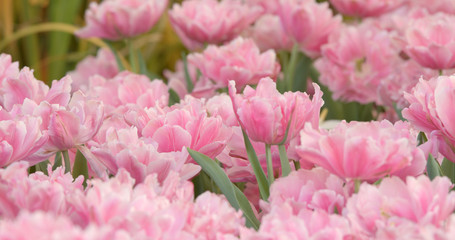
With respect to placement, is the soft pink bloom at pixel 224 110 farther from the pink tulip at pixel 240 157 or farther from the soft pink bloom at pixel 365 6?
the soft pink bloom at pixel 365 6

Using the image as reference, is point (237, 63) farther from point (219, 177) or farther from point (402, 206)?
point (402, 206)

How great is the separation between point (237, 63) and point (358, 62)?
30 centimetres

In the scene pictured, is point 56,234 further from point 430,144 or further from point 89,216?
point 430,144

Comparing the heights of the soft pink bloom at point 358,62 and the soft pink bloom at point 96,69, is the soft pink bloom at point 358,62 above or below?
below

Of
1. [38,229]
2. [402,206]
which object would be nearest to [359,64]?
[402,206]

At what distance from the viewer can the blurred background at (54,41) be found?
1.80 m

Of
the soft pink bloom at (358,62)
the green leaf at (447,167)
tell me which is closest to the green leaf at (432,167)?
the green leaf at (447,167)

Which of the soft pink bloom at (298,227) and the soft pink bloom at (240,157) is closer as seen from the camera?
the soft pink bloom at (298,227)

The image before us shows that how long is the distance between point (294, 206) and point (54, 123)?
8.1 inches

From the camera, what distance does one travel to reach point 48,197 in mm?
384

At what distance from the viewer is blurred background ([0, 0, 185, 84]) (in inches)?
70.9

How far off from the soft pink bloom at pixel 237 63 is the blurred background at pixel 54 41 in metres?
0.82

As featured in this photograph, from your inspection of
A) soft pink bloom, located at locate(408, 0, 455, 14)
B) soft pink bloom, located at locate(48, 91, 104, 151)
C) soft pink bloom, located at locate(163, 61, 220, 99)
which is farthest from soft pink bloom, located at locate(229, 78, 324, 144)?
soft pink bloom, located at locate(408, 0, 455, 14)

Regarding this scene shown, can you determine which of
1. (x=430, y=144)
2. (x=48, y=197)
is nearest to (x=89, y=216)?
(x=48, y=197)
